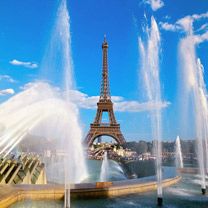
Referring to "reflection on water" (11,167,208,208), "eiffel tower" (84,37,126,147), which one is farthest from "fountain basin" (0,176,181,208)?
"eiffel tower" (84,37,126,147)

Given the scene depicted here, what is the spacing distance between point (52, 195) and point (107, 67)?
84.3 meters

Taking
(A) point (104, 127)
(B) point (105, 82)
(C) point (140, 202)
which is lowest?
(C) point (140, 202)

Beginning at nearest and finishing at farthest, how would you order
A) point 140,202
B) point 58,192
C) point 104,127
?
point 140,202
point 58,192
point 104,127

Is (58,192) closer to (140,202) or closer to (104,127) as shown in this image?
(140,202)

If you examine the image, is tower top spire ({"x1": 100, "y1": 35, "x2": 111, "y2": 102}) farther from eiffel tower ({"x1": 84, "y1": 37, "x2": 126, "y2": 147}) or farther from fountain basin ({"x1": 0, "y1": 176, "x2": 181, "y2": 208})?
fountain basin ({"x1": 0, "y1": 176, "x2": 181, "y2": 208})

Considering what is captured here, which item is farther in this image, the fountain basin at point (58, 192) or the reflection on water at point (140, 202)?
the fountain basin at point (58, 192)

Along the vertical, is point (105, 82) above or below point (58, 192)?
above

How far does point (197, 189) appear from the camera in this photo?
73.0 feet

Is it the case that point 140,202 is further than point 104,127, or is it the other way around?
point 104,127

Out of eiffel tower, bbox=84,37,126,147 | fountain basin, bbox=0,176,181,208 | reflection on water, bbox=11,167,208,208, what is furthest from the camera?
eiffel tower, bbox=84,37,126,147

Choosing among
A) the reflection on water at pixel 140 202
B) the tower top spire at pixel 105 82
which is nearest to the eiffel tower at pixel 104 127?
the tower top spire at pixel 105 82

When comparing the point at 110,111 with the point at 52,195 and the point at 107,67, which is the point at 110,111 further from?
the point at 52,195

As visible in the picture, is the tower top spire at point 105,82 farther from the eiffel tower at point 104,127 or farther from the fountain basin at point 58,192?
the fountain basin at point 58,192

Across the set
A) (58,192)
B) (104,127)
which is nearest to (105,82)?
(104,127)
